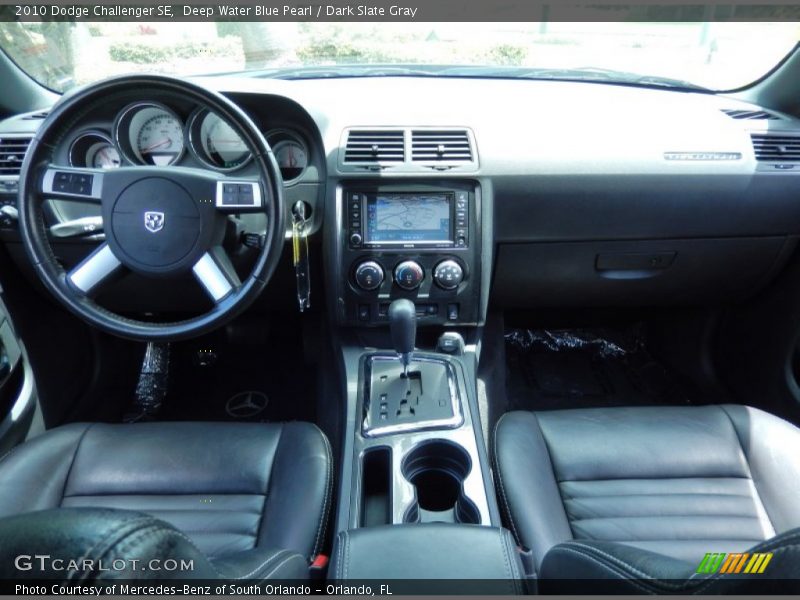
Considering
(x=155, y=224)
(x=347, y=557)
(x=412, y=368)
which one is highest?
(x=155, y=224)

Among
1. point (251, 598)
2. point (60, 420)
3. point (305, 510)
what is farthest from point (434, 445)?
point (60, 420)

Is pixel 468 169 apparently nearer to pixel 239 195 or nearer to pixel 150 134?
pixel 239 195

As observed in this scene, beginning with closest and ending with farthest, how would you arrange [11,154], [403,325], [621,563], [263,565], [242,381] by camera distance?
[621,563]
[263,565]
[403,325]
[11,154]
[242,381]

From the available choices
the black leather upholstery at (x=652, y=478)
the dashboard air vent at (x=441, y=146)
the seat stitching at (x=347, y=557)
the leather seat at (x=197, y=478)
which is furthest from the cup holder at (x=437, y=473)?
the dashboard air vent at (x=441, y=146)

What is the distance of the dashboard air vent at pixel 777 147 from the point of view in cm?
186

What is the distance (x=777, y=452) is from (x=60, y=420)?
2.23 metres

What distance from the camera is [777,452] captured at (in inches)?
57.5

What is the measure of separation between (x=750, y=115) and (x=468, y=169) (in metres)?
1.02

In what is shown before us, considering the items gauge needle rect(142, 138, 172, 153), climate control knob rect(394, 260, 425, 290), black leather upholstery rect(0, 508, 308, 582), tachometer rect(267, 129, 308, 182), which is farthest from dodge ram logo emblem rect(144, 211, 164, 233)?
black leather upholstery rect(0, 508, 308, 582)

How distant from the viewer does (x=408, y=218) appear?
68.9 inches

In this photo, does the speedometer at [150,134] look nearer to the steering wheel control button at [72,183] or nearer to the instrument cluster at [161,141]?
the instrument cluster at [161,141]

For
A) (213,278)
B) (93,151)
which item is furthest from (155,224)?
(93,151)

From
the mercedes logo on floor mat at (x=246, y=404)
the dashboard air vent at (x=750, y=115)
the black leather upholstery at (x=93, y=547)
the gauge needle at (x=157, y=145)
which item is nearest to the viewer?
the black leather upholstery at (x=93, y=547)

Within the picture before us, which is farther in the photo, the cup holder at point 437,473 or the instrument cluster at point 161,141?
the instrument cluster at point 161,141
